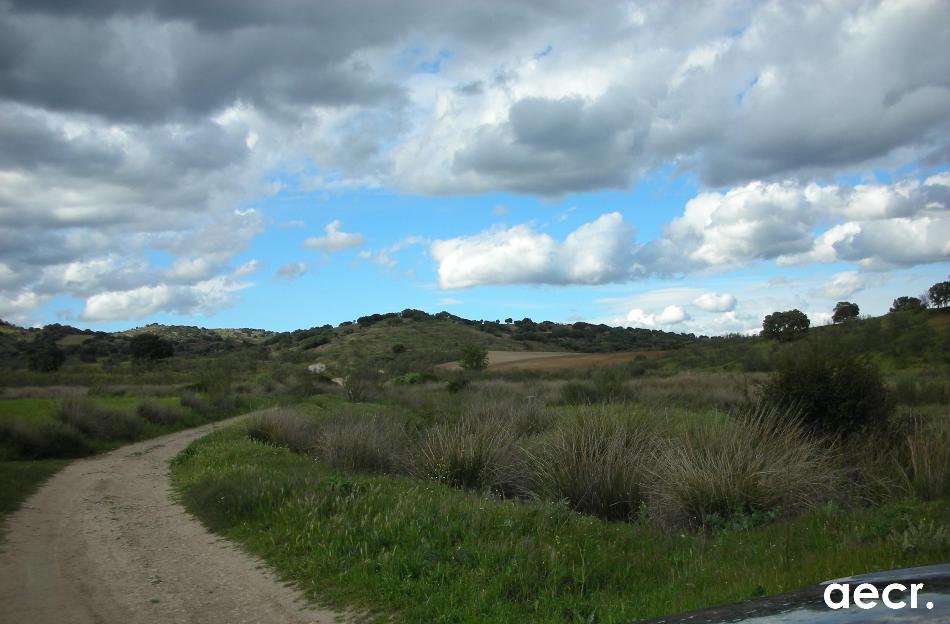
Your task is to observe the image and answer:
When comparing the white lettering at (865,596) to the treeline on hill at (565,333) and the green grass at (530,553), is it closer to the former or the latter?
the green grass at (530,553)

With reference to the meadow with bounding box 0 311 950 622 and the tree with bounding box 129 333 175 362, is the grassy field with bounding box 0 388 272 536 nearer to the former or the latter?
the meadow with bounding box 0 311 950 622

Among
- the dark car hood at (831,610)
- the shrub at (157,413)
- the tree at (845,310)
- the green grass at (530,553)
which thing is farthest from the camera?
the tree at (845,310)

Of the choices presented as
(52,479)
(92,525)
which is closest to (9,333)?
(52,479)

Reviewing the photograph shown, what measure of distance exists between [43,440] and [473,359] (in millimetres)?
49240

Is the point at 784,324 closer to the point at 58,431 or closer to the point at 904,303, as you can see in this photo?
the point at 904,303

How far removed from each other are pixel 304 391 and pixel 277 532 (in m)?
34.5

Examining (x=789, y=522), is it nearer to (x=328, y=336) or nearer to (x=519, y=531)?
(x=519, y=531)

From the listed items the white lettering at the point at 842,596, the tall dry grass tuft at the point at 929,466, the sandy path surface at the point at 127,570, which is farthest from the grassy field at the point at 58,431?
the tall dry grass tuft at the point at 929,466

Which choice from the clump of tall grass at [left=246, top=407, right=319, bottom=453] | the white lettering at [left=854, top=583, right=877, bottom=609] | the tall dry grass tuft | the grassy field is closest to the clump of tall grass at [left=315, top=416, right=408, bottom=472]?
the clump of tall grass at [left=246, top=407, right=319, bottom=453]

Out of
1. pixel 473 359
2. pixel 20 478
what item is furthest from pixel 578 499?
pixel 473 359

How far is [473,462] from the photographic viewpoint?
536 inches

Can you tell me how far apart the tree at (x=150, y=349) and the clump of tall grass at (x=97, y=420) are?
55.7 meters

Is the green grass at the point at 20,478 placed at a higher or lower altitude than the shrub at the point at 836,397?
lower

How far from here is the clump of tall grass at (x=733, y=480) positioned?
966cm
